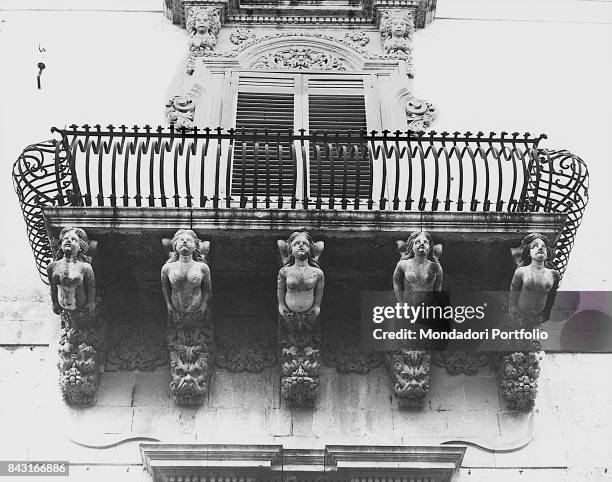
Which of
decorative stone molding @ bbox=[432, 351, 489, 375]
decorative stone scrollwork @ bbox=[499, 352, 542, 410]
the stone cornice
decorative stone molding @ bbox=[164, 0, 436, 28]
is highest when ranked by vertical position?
decorative stone molding @ bbox=[164, 0, 436, 28]

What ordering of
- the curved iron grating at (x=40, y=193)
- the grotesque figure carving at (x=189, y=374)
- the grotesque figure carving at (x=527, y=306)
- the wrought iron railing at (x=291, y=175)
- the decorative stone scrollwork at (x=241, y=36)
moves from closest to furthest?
the grotesque figure carving at (x=527, y=306)
the grotesque figure carving at (x=189, y=374)
the wrought iron railing at (x=291, y=175)
the curved iron grating at (x=40, y=193)
the decorative stone scrollwork at (x=241, y=36)

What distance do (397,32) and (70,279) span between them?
5.31 m

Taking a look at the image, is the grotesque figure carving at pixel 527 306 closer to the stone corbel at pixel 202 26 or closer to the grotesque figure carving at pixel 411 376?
the grotesque figure carving at pixel 411 376

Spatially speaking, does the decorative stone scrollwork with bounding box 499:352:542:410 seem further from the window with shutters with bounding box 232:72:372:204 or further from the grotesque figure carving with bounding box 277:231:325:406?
the window with shutters with bounding box 232:72:372:204

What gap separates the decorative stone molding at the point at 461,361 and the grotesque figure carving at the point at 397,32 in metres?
4.07

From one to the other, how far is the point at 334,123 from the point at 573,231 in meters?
2.62

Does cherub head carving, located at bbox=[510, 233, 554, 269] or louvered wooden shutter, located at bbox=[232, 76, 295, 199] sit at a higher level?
louvered wooden shutter, located at bbox=[232, 76, 295, 199]

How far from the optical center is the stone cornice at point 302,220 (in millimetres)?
8992

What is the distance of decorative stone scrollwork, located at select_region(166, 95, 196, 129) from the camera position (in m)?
11.3

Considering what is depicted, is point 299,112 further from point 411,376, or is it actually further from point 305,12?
point 411,376

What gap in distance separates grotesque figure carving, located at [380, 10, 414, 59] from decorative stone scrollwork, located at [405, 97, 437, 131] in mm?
870

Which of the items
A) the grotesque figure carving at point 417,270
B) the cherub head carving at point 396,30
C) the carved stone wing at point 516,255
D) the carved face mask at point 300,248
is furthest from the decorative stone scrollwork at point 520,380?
the cherub head carving at point 396,30

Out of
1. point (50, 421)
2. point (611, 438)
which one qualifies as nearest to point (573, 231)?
point (611, 438)

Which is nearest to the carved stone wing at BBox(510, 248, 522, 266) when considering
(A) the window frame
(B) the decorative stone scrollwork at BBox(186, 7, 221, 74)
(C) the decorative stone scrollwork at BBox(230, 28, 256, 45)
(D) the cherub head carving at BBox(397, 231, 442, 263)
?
(D) the cherub head carving at BBox(397, 231, 442, 263)
